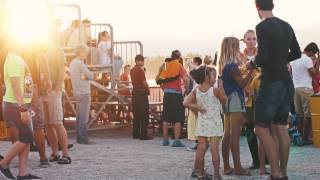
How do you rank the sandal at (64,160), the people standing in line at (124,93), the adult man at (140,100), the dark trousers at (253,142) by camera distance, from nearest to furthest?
1. the dark trousers at (253,142)
2. the sandal at (64,160)
3. the adult man at (140,100)
4. the people standing in line at (124,93)

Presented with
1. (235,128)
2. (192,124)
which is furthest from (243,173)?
(192,124)

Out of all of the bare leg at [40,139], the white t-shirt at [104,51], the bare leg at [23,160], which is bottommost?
the bare leg at [23,160]

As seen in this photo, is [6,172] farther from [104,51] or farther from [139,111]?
[104,51]

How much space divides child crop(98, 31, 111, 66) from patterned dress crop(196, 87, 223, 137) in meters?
7.75

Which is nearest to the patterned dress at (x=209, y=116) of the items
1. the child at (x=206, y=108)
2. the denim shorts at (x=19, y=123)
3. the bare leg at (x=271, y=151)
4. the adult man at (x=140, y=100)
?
the child at (x=206, y=108)

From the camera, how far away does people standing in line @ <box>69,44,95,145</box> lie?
Result: 40.9ft

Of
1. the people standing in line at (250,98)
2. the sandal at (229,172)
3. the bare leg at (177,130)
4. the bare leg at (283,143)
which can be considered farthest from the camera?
the bare leg at (177,130)

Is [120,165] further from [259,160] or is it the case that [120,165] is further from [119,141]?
[119,141]

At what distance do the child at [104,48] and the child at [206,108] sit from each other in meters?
7.74

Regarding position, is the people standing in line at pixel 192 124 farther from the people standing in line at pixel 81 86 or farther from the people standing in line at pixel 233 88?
the people standing in line at pixel 81 86

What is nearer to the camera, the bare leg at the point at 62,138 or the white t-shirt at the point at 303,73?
the bare leg at the point at 62,138

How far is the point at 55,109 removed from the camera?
33.1ft

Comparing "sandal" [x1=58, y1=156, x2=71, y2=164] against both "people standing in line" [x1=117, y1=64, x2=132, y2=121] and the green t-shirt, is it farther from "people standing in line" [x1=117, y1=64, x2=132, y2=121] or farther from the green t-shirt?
"people standing in line" [x1=117, y1=64, x2=132, y2=121]

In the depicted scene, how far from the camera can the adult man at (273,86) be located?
739 cm
